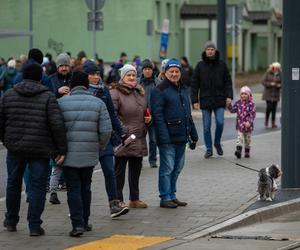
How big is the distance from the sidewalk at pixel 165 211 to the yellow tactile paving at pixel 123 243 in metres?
0.13

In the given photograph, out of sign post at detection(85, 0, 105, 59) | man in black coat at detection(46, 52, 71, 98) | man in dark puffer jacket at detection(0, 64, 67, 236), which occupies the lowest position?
man in dark puffer jacket at detection(0, 64, 67, 236)

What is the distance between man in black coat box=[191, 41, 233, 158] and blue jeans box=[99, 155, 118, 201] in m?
6.38

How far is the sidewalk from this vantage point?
1040 cm

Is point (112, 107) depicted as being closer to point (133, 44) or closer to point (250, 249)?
point (250, 249)

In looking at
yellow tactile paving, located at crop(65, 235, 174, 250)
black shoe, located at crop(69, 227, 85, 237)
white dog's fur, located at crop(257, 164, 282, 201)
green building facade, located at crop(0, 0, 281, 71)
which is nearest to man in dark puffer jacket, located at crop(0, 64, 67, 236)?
black shoe, located at crop(69, 227, 85, 237)

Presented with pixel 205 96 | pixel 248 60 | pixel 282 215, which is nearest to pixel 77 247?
pixel 282 215

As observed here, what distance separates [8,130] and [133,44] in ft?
134

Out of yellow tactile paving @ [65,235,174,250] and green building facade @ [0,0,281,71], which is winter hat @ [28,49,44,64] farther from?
green building facade @ [0,0,281,71]

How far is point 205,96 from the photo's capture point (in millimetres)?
17734

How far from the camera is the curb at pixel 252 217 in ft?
34.8

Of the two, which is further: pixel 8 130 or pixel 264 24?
pixel 264 24

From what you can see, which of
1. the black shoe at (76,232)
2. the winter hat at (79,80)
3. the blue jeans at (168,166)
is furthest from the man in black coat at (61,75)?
the black shoe at (76,232)

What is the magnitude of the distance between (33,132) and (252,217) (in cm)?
275

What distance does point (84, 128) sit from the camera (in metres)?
10.4
